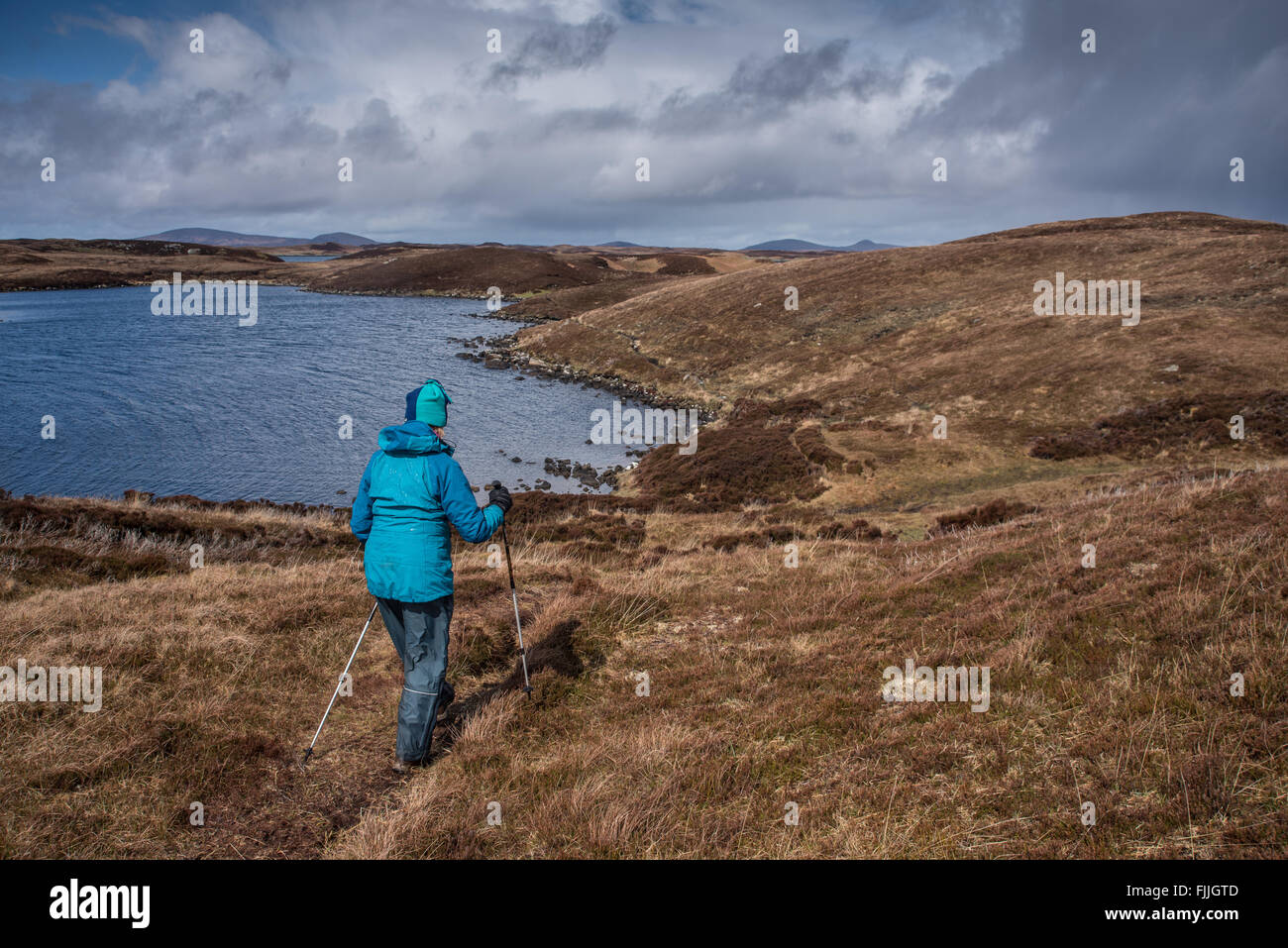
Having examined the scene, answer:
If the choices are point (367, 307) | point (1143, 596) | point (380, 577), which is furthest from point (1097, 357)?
point (367, 307)

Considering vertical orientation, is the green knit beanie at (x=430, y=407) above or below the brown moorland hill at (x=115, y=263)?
below

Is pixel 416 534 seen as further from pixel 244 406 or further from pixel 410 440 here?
pixel 244 406

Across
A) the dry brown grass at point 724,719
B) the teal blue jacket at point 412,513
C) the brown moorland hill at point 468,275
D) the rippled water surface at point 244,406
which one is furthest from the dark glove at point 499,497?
the brown moorland hill at point 468,275

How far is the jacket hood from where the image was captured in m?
5.64

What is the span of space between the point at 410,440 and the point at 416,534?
2.54ft

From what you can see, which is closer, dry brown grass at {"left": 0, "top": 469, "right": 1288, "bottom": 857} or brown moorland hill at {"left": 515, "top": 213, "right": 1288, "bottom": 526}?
dry brown grass at {"left": 0, "top": 469, "right": 1288, "bottom": 857}

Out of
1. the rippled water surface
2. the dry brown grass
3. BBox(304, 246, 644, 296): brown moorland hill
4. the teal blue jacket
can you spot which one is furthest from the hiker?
BBox(304, 246, 644, 296): brown moorland hill

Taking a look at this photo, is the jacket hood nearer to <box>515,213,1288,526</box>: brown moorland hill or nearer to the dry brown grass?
the dry brown grass

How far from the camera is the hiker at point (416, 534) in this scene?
5.65 meters

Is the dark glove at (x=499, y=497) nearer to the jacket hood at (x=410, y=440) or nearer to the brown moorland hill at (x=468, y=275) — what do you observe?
the jacket hood at (x=410, y=440)

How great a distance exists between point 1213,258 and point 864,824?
53098 mm

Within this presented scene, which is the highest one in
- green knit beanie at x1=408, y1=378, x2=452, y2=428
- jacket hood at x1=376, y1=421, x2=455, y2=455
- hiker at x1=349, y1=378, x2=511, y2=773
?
green knit beanie at x1=408, y1=378, x2=452, y2=428

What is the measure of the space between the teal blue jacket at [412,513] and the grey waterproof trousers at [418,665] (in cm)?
23

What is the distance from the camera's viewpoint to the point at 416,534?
5.70m
